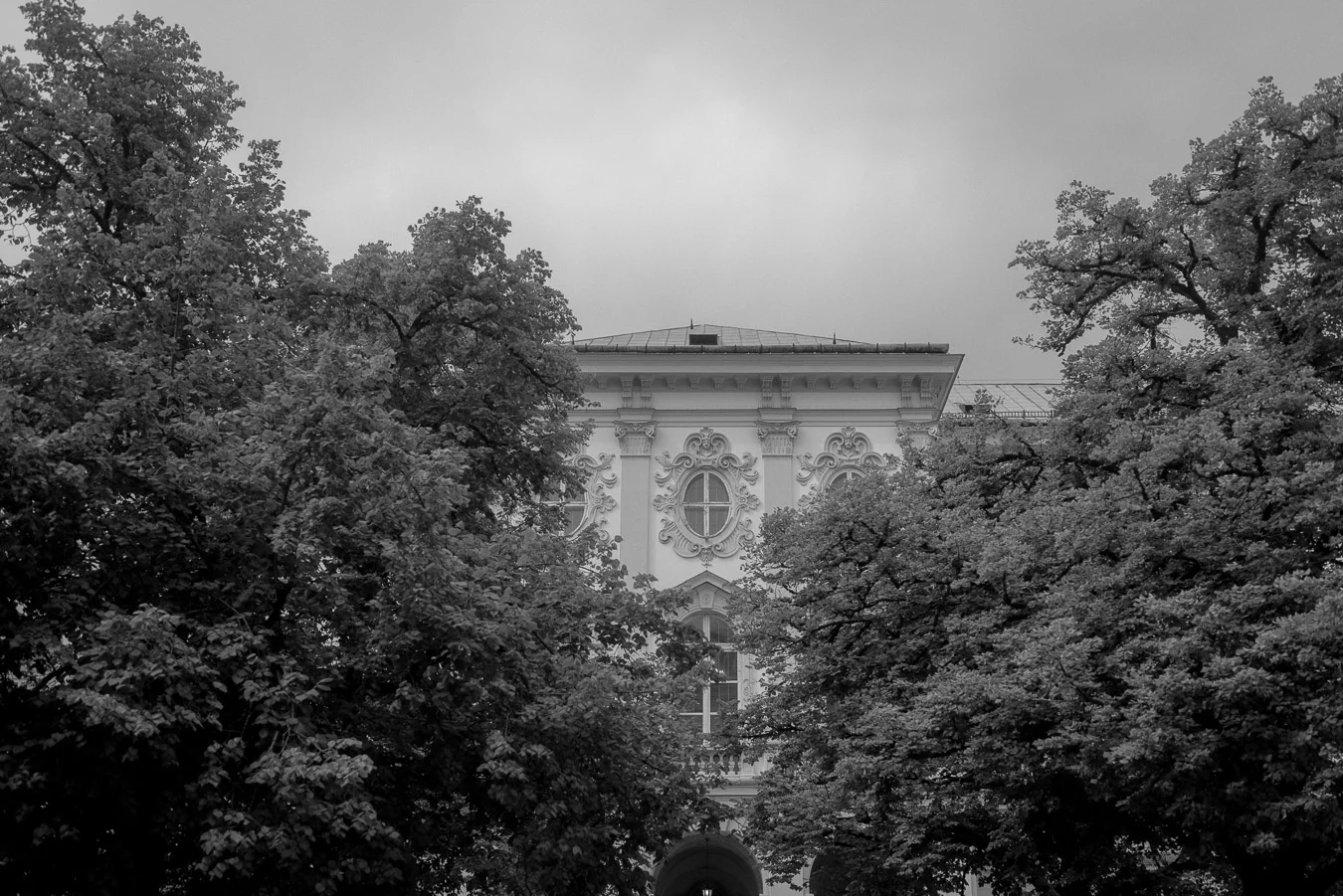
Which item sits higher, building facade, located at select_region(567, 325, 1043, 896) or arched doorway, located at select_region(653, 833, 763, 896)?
building facade, located at select_region(567, 325, 1043, 896)

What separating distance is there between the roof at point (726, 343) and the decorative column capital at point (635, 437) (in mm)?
1733

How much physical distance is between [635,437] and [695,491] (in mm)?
1877

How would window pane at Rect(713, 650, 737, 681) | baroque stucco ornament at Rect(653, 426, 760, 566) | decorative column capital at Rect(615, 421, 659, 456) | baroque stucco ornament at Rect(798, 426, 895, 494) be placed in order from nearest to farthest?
window pane at Rect(713, 650, 737, 681), baroque stucco ornament at Rect(653, 426, 760, 566), baroque stucco ornament at Rect(798, 426, 895, 494), decorative column capital at Rect(615, 421, 659, 456)

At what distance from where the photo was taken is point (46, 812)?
38.7 ft

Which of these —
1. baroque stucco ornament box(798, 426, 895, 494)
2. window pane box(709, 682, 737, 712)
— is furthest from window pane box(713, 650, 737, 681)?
baroque stucco ornament box(798, 426, 895, 494)

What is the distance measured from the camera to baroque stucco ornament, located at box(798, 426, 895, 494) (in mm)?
29984

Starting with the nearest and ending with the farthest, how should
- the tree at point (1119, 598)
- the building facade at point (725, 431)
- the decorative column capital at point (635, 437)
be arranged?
the tree at point (1119, 598) → the building facade at point (725, 431) → the decorative column capital at point (635, 437)

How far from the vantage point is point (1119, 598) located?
1521 cm

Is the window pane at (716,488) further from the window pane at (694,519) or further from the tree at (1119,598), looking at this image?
the tree at (1119,598)

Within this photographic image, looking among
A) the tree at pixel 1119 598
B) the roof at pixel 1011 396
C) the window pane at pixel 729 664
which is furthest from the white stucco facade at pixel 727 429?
the tree at pixel 1119 598

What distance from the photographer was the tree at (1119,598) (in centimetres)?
1355

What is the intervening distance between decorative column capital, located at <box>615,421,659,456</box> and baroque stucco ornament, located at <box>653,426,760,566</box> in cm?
45

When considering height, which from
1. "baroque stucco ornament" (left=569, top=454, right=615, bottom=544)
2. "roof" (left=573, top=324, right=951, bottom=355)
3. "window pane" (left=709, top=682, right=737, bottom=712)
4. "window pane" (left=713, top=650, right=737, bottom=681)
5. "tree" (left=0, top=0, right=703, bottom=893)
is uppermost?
"roof" (left=573, top=324, right=951, bottom=355)

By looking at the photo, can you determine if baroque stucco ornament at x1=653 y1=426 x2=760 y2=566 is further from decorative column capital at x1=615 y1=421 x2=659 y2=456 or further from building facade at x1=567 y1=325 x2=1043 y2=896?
decorative column capital at x1=615 y1=421 x2=659 y2=456
